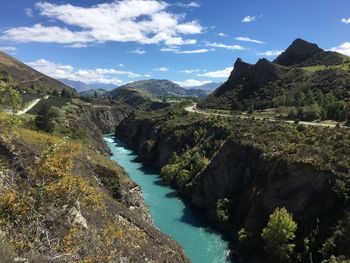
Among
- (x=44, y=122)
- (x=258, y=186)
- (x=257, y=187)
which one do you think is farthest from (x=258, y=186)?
(x=44, y=122)

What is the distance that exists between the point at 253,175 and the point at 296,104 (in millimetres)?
56710

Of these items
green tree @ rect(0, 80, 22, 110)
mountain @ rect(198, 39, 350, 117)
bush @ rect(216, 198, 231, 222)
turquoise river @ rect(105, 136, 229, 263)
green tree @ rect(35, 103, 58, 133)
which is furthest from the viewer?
mountain @ rect(198, 39, 350, 117)

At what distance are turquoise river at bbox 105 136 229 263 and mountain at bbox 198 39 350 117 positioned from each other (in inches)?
1577

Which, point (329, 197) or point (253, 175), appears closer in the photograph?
point (329, 197)

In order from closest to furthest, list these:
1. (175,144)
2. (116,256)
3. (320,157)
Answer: (116,256), (320,157), (175,144)

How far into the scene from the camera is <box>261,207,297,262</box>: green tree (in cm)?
5162

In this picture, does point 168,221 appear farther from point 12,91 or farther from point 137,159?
point 137,159

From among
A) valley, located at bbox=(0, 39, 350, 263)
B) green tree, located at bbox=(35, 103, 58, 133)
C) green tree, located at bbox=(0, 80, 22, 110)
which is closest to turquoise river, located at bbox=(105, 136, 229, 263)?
valley, located at bbox=(0, 39, 350, 263)

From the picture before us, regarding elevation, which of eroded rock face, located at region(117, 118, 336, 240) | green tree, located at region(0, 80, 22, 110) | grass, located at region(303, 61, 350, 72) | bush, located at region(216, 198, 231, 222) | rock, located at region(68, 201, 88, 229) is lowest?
bush, located at region(216, 198, 231, 222)

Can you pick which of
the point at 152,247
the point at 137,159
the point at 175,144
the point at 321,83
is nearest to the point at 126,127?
the point at 137,159

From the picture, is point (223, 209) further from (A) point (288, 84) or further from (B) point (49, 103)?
(A) point (288, 84)

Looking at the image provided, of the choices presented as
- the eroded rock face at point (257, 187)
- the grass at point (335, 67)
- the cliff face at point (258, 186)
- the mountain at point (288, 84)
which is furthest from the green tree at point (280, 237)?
the grass at point (335, 67)

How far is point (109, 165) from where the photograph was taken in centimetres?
7138

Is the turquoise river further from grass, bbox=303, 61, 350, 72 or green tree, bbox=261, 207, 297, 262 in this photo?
grass, bbox=303, 61, 350, 72
